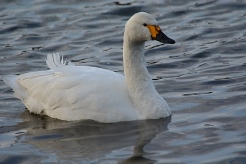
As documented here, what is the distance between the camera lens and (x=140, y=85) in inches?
416

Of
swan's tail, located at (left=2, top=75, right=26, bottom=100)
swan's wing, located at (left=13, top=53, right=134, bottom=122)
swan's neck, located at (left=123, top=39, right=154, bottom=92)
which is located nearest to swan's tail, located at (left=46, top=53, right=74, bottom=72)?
swan's wing, located at (left=13, top=53, right=134, bottom=122)

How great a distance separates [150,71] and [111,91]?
265 centimetres

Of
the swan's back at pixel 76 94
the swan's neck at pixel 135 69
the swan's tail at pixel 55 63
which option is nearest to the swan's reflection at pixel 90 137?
the swan's back at pixel 76 94

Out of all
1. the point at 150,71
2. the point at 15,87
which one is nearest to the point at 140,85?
the point at 15,87

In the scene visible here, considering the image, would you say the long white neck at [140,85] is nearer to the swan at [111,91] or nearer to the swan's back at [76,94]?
the swan at [111,91]

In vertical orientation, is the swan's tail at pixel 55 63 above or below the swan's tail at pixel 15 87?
above

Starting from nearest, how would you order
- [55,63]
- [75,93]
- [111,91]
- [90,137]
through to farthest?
[90,137]
[111,91]
[75,93]
[55,63]

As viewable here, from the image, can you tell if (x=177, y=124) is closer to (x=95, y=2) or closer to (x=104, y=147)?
(x=104, y=147)

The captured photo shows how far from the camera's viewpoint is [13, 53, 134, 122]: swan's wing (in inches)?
405

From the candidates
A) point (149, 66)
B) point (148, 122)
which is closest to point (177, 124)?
point (148, 122)

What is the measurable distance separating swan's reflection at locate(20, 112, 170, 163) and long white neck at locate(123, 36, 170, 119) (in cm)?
14

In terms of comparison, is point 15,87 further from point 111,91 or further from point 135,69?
point 135,69

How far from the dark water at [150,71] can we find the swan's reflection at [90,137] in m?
0.01

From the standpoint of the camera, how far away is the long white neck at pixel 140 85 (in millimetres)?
10406
